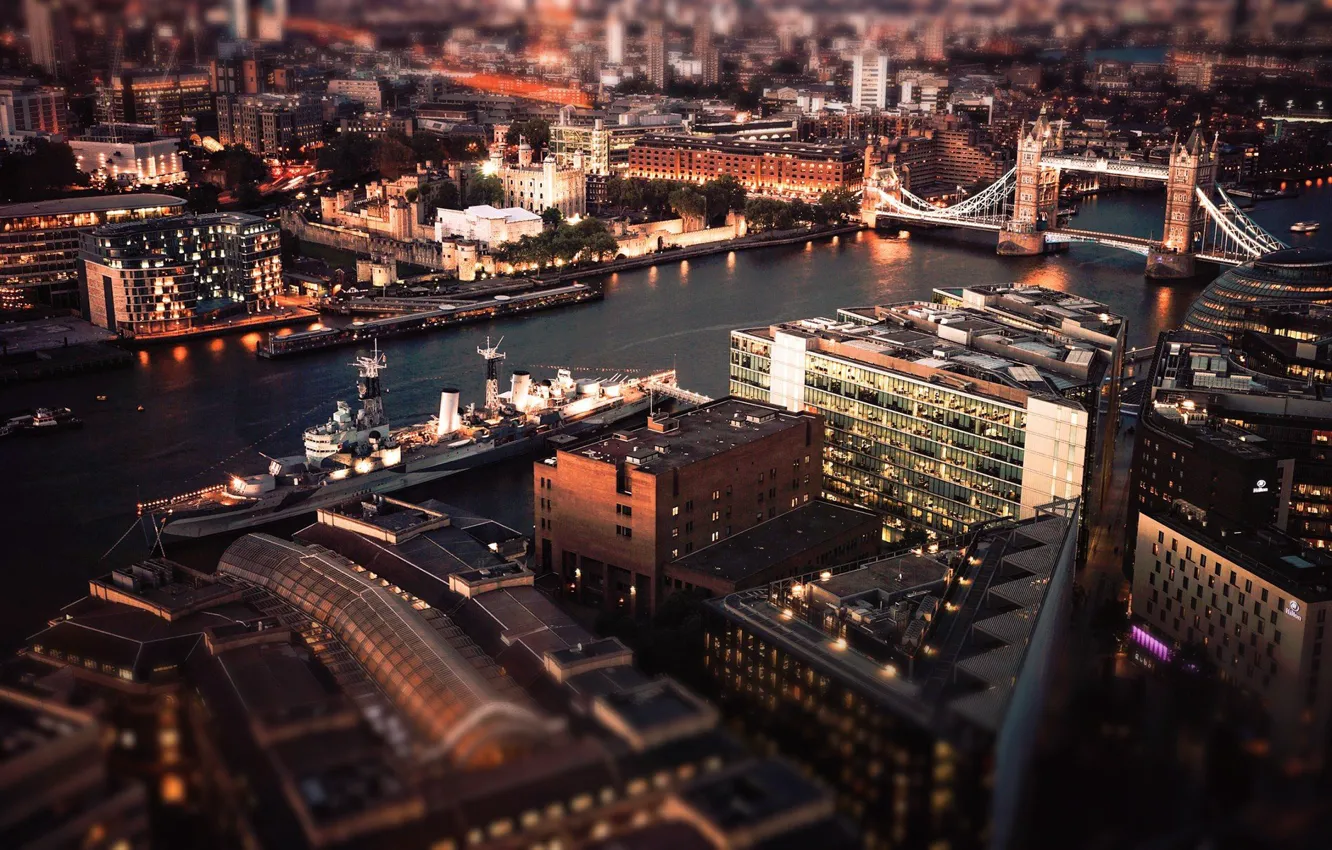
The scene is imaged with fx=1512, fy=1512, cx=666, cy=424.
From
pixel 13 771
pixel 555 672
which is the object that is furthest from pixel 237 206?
pixel 13 771

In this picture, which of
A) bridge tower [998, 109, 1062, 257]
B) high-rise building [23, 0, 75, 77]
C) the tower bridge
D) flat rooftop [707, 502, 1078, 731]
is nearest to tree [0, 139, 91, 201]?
high-rise building [23, 0, 75, 77]

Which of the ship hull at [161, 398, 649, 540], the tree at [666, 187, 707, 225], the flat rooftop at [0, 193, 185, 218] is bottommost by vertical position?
the ship hull at [161, 398, 649, 540]

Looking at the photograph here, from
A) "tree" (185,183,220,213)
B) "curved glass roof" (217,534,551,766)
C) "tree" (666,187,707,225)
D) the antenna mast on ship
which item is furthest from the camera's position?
"tree" (185,183,220,213)

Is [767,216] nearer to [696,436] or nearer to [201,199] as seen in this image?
[201,199]

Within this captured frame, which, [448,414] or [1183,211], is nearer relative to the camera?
[448,414]

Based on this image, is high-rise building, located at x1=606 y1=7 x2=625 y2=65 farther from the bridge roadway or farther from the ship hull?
the bridge roadway

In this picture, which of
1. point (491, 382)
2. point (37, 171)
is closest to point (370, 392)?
point (491, 382)

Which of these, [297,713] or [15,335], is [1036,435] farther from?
[15,335]
